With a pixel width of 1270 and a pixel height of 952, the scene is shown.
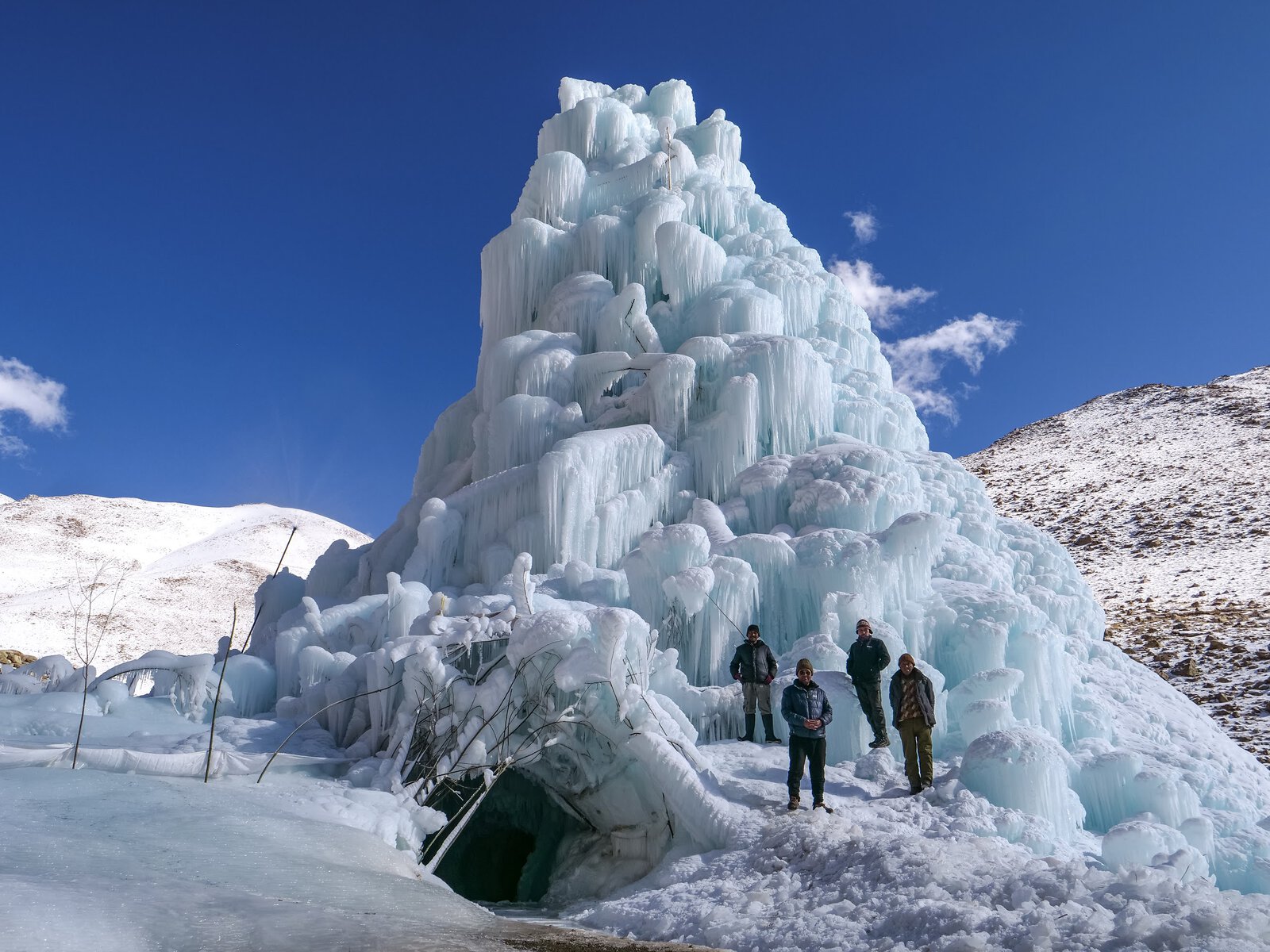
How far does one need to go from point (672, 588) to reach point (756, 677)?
1507 millimetres

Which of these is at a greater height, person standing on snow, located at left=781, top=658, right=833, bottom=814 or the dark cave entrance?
person standing on snow, located at left=781, top=658, right=833, bottom=814

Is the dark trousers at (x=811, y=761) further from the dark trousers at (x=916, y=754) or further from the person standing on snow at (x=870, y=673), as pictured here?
the person standing on snow at (x=870, y=673)

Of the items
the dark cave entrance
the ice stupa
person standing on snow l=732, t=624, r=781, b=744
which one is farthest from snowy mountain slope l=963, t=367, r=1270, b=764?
the dark cave entrance

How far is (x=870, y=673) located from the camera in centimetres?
825

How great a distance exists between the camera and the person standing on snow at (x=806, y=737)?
7.07m

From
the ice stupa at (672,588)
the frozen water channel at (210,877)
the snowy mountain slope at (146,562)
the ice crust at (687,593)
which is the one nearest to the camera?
the frozen water channel at (210,877)

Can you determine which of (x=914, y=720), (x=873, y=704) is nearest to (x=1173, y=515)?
(x=873, y=704)

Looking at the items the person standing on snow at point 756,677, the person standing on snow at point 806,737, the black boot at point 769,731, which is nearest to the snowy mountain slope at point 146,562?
the person standing on snow at point 756,677

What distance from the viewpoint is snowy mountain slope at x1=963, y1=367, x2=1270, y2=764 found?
18.9m

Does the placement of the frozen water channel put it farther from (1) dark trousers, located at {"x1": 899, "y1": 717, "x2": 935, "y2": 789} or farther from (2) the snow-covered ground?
(1) dark trousers, located at {"x1": 899, "y1": 717, "x2": 935, "y2": 789}

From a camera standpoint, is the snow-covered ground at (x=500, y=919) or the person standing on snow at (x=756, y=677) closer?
the snow-covered ground at (x=500, y=919)

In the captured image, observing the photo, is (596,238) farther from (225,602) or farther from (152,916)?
(225,602)

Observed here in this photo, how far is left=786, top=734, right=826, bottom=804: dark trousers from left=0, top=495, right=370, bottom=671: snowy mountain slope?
59.7ft

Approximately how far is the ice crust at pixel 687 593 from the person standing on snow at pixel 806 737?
21.3 inches
